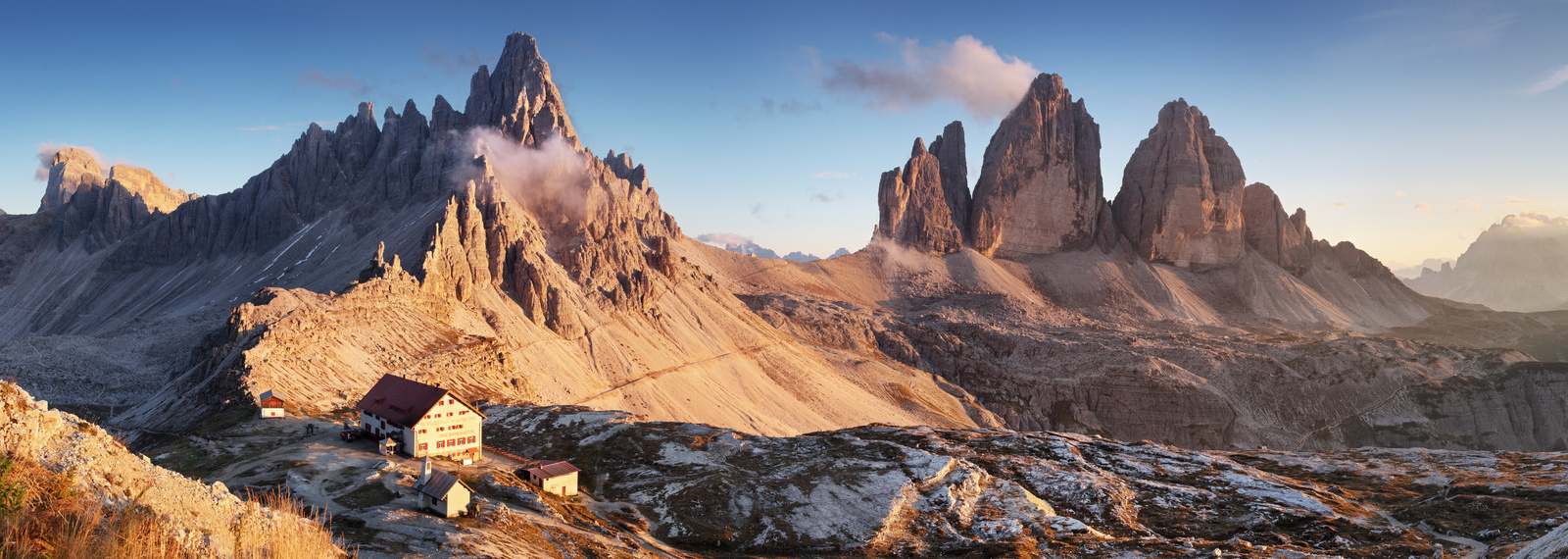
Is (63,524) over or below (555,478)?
over

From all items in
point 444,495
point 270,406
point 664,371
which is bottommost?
point 664,371

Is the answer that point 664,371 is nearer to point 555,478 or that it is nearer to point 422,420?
point 422,420

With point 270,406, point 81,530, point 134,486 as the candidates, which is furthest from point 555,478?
point 81,530

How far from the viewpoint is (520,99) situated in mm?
162625

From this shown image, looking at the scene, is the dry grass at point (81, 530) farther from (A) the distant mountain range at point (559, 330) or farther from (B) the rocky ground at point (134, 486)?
(A) the distant mountain range at point (559, 330)

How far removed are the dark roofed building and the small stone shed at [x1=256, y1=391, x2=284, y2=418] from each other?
8.03m

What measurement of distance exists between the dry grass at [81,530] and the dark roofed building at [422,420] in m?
38.0

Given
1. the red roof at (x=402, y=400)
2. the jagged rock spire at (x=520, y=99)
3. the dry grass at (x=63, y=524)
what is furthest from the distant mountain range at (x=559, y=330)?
the dry grass at (x=63, y=524)


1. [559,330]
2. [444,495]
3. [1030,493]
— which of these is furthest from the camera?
[559,330]

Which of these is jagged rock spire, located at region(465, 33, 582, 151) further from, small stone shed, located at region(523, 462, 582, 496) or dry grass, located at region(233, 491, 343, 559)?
dry grass, located at region(233, 491, 343, 559)

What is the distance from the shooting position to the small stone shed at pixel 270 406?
187 feet

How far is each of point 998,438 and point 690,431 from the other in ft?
95.3

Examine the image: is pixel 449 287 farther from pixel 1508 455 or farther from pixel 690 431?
pixel 1508 455

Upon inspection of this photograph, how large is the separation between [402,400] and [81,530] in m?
43.5
